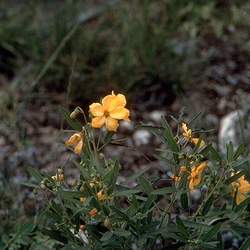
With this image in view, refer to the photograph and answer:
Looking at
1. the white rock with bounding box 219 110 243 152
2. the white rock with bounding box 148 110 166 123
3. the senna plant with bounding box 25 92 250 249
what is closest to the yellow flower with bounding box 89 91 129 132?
the senna plant with bounding box 25 92 250 249

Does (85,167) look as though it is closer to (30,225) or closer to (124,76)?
(30,225)

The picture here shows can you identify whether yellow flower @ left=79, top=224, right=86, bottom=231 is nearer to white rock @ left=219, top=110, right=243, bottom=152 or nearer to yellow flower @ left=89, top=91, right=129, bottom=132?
yellow flower @ left=89, top=91, right=129, bottom=132

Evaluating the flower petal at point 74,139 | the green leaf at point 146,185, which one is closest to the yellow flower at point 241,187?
the green leaf at point 146,185

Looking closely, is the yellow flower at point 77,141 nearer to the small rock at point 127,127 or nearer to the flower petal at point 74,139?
the flower petal at point 74,139

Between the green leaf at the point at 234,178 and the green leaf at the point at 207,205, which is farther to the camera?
the green leaf at the point at 207,205

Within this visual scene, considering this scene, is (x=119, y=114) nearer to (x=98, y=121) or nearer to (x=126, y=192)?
(x=98, y=121)
